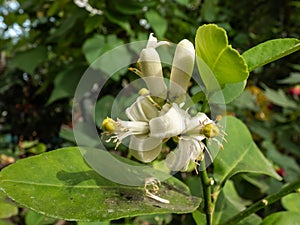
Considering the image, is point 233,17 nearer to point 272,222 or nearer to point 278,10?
point 278,10

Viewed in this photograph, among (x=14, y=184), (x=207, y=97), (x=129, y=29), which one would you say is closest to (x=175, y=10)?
(x=129, y=29)

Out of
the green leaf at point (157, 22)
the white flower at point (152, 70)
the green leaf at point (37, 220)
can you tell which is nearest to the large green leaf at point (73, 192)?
the white flower at point (152, 70)

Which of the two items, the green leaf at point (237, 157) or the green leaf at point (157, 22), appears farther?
the green leaf at point (157, 22)

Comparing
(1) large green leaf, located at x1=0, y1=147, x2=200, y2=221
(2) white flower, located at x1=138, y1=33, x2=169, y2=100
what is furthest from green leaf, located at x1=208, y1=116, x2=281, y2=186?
(2) white flower, located at x1=138, y1=33, x2=169, y2=100

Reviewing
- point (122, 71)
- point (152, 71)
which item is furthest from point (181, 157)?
point (122, 71)

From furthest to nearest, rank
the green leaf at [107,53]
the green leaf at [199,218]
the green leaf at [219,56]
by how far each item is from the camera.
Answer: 1. the green leaf at [107,53]
2. the green leaf at [199,218]
3. the green leaf at [219,56]

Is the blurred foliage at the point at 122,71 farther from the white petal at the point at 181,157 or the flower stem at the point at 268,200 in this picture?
the white petal at the point at 181,157

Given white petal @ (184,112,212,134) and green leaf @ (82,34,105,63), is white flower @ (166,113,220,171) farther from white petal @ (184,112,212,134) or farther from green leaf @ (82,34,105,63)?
green leaf @ (82,34,105,63)
